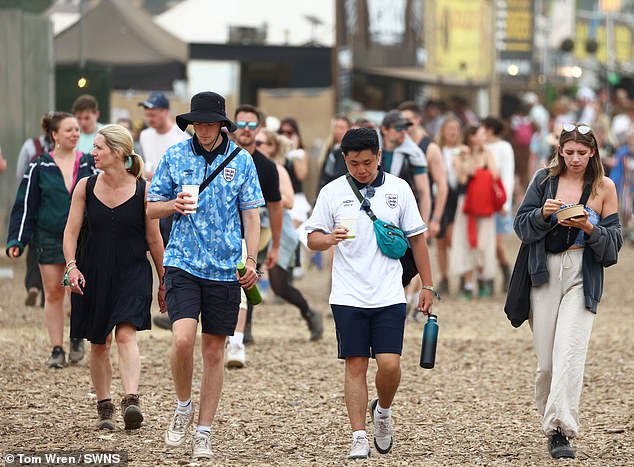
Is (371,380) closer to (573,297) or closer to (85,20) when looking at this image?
(573,297)

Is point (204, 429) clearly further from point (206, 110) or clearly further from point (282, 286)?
point (282, 286)

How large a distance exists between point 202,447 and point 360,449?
0.79 meters

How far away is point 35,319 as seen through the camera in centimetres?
1378

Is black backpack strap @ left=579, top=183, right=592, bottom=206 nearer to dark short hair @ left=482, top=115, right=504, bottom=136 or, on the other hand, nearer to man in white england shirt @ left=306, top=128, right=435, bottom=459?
man in white england shirt @ left=306, top=128, right=435, bottom=459

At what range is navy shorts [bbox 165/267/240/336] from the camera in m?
7.57

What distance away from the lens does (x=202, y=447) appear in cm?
757

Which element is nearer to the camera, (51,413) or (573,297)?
(573,297)

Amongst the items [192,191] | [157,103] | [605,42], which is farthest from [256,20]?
[605,42]

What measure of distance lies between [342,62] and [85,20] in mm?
5395

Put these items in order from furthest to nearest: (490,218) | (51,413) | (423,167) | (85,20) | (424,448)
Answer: (85,20) → (490,218) → (423,167) → (51,413) → (424,448)

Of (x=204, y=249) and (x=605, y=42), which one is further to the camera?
Answer: (x=605, y=42)

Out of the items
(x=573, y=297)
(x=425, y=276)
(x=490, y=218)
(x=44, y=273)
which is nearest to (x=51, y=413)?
(x=44, y=273)

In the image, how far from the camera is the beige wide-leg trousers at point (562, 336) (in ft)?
25.4

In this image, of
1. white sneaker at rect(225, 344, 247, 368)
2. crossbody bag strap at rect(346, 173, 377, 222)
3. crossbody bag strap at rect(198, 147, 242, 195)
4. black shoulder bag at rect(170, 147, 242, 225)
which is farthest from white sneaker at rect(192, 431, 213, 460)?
white sneaker at rect(225, 344, 247, 368)
